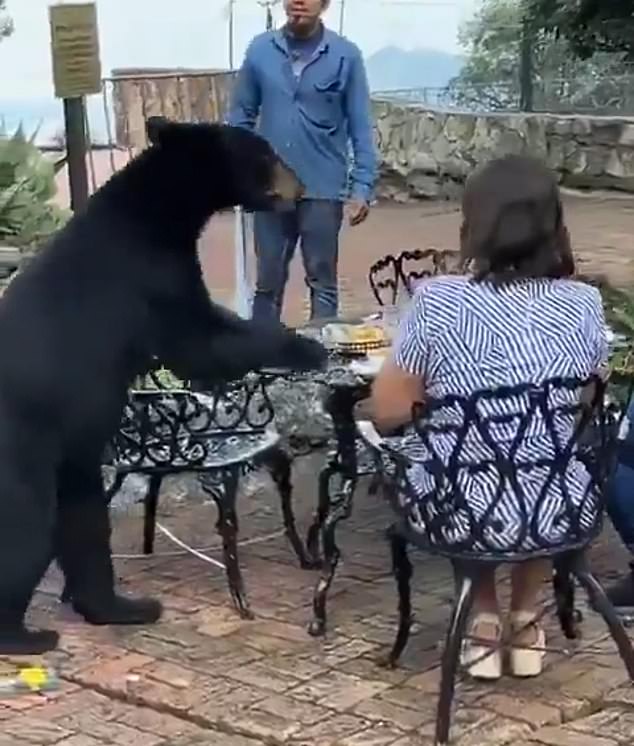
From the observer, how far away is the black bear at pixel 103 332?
3.91m

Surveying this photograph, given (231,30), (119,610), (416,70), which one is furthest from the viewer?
(416,70)

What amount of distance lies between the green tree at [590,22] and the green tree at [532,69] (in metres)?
3.07

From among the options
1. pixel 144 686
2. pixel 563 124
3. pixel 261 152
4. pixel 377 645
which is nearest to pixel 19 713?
pixel 144 686

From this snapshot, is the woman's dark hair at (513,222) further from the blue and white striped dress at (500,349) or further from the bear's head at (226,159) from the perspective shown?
the bear's head at (226,159)

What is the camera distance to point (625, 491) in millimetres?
4297

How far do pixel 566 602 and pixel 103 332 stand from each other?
136 cm

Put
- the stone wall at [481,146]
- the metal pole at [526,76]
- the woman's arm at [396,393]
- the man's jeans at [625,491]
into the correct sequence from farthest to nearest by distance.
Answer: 1. the metal pole at [526,76]
2. the stone wall at [481,146]
3. the man's jeans at [625,491]
4. the woman's arm at [396,393]

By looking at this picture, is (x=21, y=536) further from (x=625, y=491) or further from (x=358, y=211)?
(x=358, y=211)

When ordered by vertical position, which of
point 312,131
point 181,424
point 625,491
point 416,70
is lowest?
point 625,491

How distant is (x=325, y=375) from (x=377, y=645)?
2.43ft

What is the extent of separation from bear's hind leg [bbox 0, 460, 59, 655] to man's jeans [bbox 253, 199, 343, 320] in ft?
8.39

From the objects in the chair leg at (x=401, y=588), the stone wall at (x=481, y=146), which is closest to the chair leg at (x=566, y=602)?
the chair leg at (x=401, y=588)

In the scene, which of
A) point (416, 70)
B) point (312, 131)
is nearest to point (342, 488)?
point (312, 131)

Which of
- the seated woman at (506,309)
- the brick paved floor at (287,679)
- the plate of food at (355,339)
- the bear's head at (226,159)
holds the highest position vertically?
the bear's head at (226,159)
